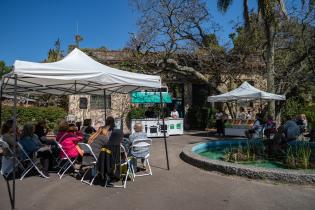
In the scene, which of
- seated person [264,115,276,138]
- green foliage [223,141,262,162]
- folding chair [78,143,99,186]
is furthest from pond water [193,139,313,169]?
folding chair [78,143,99,186]

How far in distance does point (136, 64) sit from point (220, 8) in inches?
262

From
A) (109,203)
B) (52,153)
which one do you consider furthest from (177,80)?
(109,203)

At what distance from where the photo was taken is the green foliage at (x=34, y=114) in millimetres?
17884

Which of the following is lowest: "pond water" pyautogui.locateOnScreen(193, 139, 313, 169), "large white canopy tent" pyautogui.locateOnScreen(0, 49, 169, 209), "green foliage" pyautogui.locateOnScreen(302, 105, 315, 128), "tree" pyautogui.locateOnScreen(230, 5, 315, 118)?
"pond water" pyautogui.locateOnScreen(193, 139, 313, 169)

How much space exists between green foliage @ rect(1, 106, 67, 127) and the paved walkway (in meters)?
12.7

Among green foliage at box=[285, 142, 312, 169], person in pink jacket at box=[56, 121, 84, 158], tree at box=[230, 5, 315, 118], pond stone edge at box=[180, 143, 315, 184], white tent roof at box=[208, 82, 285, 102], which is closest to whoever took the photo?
pond stone edge at box=[180, 143, 315, 184]

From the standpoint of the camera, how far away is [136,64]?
65.6 feet

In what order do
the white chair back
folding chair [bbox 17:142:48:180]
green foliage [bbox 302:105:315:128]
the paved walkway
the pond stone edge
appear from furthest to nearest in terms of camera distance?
green foliage [bbox 302:105:315:128] < the white chair back < folding chair [bbox 17:142:48:180] < the pond stone edge < the paved walkway

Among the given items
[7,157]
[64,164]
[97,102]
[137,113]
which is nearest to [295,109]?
[137,113]

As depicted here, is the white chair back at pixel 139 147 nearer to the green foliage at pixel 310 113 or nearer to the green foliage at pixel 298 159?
the green foliage at pixel 298 159

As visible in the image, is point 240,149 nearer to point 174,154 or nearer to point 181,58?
point 174,154

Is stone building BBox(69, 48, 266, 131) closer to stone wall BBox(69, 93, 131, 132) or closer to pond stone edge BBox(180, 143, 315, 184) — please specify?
stone wall BBox(69, 93, 131, 132)

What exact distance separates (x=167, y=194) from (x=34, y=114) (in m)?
15.4

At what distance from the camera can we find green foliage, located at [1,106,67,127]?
17.9 m
